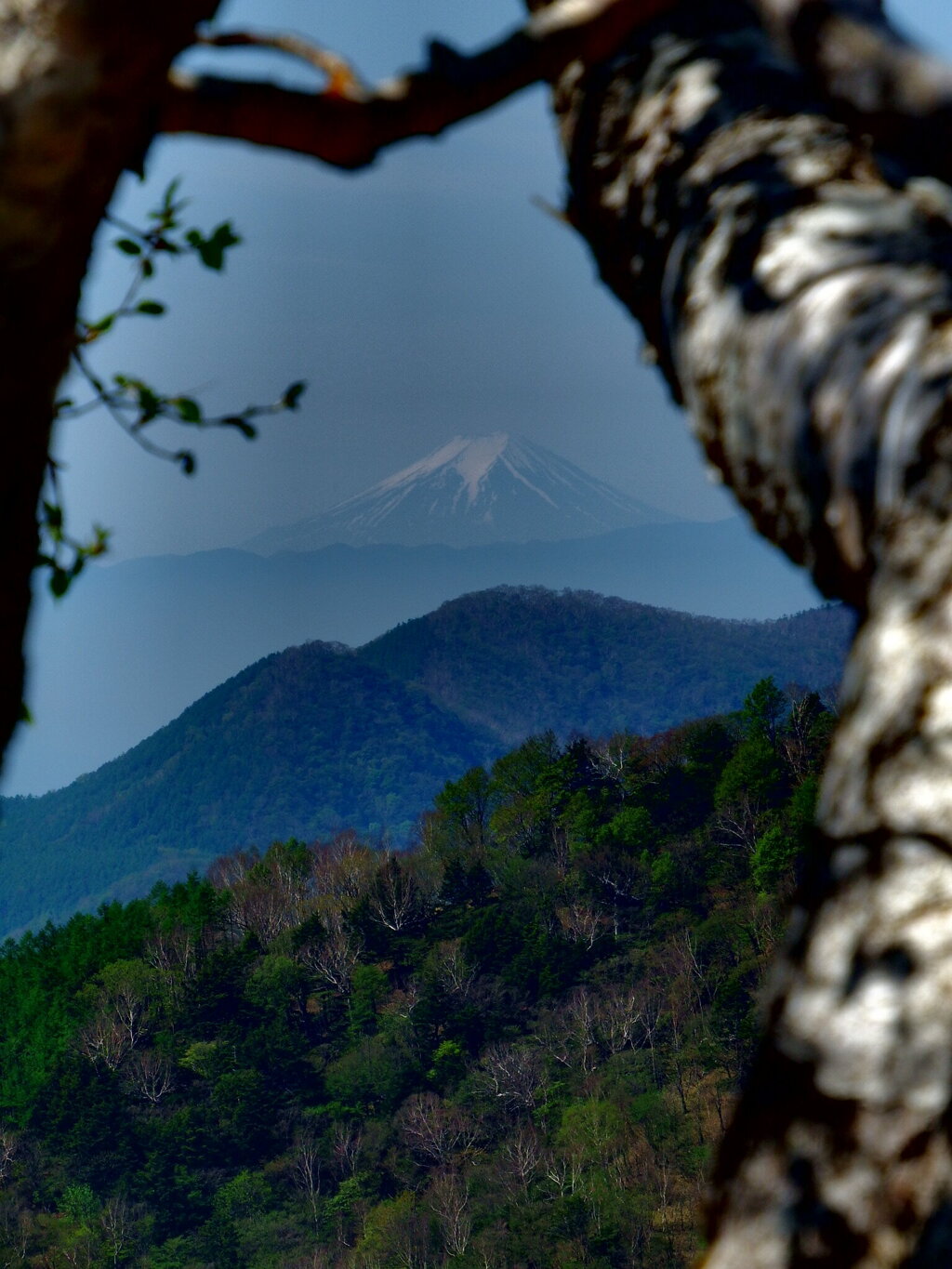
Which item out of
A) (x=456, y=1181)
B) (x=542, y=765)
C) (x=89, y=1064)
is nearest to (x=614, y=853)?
(x=542, y=765)

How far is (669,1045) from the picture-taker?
189ft

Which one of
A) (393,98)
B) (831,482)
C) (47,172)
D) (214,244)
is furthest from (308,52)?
(214,244)

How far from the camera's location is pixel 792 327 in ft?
3.17

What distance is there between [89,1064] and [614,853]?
3279 cm

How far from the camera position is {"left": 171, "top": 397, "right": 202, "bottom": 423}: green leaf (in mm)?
2449

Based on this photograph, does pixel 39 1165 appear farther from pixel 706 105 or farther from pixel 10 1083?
pixel 706 105

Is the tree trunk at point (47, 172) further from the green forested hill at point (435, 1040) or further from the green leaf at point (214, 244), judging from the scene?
the green forested hill at point (435, 1040)

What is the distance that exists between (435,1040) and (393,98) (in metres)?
65.6

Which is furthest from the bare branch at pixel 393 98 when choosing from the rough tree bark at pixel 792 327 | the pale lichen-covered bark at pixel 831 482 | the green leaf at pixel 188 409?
the green leaf at pixel 188 409

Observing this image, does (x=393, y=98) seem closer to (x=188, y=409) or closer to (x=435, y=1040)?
(x=188, y=409)

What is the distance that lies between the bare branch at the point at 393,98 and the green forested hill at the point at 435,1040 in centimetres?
5104

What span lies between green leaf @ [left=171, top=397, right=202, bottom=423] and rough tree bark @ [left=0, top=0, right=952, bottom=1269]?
47.6 inches

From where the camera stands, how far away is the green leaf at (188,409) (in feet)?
8.04

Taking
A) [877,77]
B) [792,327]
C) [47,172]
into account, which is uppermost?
[47,172]
